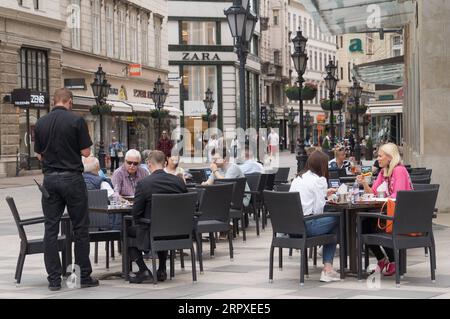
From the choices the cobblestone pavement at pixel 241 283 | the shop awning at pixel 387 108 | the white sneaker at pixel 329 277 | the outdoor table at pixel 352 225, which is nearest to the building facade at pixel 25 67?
the shop awning at pixel 387 108

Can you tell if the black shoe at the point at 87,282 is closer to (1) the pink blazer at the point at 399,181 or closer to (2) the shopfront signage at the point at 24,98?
(1) the pink blazer at the point at 399,181

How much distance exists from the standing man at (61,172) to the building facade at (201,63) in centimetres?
6105

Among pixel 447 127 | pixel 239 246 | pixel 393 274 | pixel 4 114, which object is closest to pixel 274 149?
pixel 4 114

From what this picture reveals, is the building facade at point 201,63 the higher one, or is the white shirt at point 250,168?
the building facade at point 201,63

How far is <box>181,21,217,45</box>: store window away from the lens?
7331 cm

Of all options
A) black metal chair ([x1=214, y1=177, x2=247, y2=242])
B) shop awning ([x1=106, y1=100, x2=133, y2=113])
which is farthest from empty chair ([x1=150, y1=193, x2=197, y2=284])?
shop awning ([x1=106, y1=100, x2=133, y2=113])

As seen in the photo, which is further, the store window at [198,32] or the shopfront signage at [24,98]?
the store window at [198,32]

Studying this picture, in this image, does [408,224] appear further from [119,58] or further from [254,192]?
[119,58]

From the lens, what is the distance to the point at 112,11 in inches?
2231

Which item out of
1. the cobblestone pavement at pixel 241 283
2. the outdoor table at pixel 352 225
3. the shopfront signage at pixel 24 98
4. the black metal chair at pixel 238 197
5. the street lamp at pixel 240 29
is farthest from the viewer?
the shopfront signage at pixel 24 98

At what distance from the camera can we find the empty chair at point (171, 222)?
35.1ft
